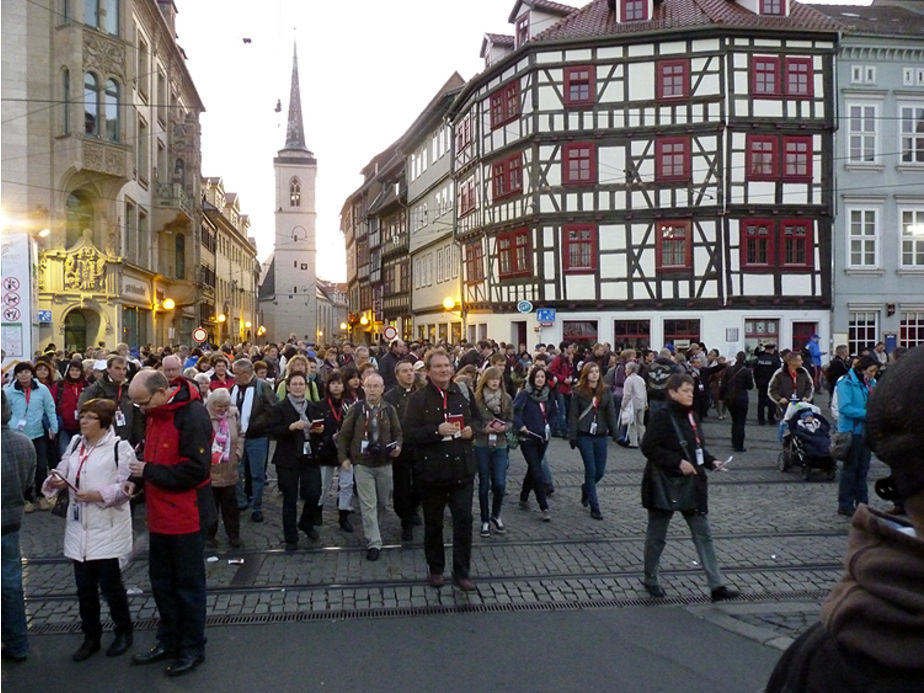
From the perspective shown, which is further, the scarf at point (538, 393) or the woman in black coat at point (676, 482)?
the scarf at point (538, 393)

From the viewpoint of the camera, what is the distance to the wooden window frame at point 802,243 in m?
29.9

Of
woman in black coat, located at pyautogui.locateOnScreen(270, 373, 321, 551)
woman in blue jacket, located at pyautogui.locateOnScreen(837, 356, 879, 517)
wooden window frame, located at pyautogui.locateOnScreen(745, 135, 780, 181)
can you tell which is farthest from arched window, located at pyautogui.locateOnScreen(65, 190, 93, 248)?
woman in blue jacket, located at pyautogui.locateOnScreen(837, 356, 879, 517)

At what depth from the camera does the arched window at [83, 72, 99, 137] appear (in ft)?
88.5

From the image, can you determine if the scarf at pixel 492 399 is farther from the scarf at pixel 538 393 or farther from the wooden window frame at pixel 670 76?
the wooden window frame at pixel 670 76

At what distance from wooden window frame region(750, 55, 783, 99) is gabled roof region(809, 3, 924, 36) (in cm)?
299

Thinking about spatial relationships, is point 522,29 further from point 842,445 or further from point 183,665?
point 183,665

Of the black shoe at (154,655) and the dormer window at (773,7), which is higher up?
the dormer window at (773,7)

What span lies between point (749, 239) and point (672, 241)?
9.64 feet

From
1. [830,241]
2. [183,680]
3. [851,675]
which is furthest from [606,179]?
[851,675]

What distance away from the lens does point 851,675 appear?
4.33 ft

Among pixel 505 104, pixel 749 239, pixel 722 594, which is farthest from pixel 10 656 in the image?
pixel 505 104

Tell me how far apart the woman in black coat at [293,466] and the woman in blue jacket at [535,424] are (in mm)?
2588

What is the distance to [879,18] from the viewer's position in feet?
112

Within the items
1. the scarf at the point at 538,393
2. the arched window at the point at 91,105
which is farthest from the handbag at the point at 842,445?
the arched window at the point at 91,105
